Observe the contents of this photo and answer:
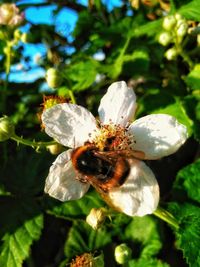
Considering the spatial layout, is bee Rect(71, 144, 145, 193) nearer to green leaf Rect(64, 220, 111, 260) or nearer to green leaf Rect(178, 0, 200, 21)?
green leaf Rect(64, 220, 111, 260)

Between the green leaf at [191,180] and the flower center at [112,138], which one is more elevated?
the flower center at [112,138]

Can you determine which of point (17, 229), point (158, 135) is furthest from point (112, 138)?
point (17, 229)

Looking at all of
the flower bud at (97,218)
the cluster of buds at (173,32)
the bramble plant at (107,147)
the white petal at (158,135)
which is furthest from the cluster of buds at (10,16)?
the flower bud at (97,218)

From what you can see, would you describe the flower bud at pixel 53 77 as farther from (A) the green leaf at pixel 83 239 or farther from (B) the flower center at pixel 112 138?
(A) the green leaf at pixel 83 239

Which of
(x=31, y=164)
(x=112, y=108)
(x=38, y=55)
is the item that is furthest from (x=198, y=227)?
(x=38, y=55)

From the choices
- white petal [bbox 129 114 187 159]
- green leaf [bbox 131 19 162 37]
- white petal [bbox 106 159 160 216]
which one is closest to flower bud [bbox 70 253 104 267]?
white petal [bbox 106 159 160 216]

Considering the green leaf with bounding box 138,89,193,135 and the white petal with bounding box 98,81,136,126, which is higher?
the white petal with bounding box 98,81,136,126
